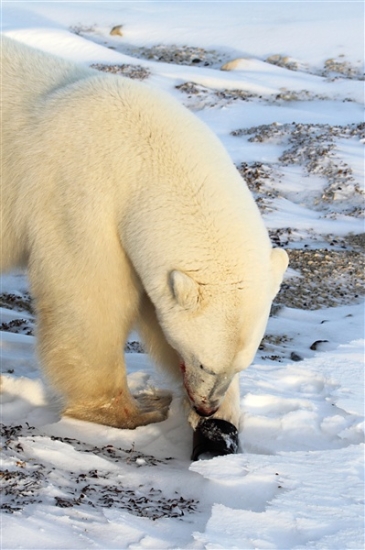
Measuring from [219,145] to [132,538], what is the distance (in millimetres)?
1985

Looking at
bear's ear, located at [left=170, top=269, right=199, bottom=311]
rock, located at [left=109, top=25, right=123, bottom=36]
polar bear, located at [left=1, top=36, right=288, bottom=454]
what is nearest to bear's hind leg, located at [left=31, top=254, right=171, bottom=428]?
polar bear, located at [left=1, top=36, right=288, bottom=454]

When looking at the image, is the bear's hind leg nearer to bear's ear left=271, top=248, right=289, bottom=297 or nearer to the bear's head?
the bear's head

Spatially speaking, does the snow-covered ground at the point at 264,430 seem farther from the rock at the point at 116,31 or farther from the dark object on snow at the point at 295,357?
the rock at the point at 116,31

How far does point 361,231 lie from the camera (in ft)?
25.0

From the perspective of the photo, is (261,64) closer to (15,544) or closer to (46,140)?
(46,140)

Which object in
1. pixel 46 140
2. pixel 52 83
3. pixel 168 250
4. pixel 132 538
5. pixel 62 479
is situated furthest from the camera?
pixel 52 83

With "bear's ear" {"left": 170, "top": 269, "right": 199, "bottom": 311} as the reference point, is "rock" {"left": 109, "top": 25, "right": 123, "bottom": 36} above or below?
above

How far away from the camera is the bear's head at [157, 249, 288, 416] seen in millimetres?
3229

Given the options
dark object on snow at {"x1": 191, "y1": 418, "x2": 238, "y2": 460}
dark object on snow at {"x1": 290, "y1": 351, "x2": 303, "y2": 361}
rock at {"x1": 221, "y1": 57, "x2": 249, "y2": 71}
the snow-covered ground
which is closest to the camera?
the snow-covered ground

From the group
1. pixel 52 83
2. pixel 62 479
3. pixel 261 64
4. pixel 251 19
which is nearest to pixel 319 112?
pixel 261 64

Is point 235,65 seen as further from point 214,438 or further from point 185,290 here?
point 185,290

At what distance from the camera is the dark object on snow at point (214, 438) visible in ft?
11.5

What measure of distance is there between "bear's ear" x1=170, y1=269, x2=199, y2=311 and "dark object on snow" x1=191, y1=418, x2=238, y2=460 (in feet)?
2.27

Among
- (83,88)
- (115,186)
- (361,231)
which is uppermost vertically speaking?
(83,88)
